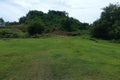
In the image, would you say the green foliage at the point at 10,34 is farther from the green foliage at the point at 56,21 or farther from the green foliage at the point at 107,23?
the green foliage at the point at 107,23

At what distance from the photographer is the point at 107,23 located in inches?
1976

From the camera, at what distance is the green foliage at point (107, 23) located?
4900 centimetres

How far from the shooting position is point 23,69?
19.3 metres

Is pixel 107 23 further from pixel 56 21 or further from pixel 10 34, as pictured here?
pixel 56 21

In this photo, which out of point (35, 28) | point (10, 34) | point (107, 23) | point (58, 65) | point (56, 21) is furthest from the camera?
point (56, 21)

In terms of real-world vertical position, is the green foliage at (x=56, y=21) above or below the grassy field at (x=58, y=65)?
above

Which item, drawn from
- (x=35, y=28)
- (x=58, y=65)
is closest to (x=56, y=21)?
(x=35, y=28)

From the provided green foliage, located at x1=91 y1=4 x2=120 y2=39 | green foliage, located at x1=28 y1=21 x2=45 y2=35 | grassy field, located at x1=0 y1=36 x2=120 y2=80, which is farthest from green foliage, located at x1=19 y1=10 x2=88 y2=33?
grassy field, located at x1=0 y1=36 x2=120 y2=80

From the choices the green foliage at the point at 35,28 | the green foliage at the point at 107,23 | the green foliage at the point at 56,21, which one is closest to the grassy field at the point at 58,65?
the green foliage at the point at 107,23

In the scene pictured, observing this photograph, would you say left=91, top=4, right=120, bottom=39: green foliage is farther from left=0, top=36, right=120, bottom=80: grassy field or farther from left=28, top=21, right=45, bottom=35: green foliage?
left=0, top=36, right=120, bottom=80: grassy field

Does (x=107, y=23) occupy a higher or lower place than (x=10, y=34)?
higher

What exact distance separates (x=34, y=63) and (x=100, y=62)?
4.39m

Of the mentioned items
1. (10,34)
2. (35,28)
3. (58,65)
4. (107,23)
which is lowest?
(58,65)

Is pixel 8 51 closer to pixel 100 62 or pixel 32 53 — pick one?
pixel 32 53
